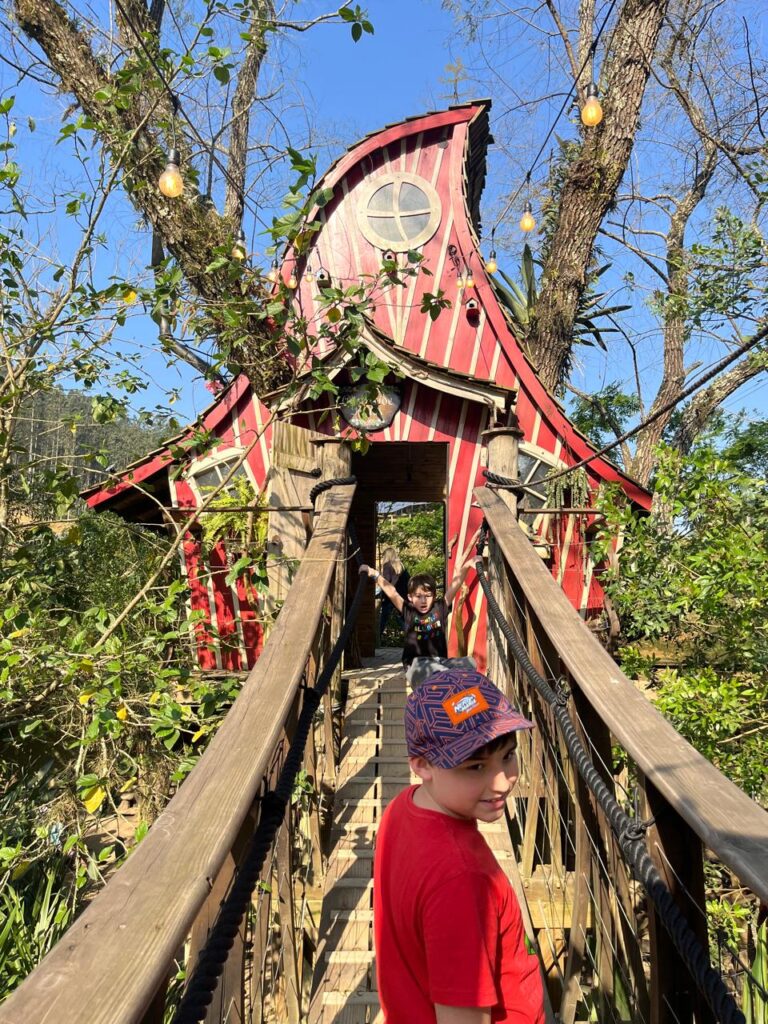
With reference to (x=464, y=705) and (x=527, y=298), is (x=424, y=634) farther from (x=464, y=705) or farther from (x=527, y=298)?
(x=527, y=298)

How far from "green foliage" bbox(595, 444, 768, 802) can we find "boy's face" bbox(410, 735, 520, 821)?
3.48 meters

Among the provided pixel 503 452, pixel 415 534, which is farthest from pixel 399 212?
pixel 415 534

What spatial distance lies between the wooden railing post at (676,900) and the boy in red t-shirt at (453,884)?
12.6 inches

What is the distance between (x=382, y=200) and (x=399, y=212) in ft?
0.76

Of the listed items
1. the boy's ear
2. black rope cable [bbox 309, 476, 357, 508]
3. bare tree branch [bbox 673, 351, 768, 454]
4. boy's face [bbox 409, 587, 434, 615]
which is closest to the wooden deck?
boy's face [bbox 409, 587, 434, 615]

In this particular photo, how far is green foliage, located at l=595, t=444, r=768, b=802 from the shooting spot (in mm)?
4430

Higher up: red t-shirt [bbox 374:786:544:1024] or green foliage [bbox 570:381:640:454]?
green foliage [bbox 570:381:640:454]

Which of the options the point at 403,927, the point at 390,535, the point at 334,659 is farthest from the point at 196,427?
the point at 390,535

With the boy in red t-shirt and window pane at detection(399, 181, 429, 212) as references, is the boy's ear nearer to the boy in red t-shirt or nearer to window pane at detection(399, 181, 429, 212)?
the boy in red t-shirt

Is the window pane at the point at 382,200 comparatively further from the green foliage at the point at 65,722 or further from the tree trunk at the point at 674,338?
the tree trunk at the point at 674,338

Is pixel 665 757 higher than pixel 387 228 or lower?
lower

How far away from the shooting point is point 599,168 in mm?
8336

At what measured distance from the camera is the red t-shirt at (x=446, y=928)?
3.98ft

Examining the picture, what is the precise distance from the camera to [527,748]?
3268 millimetres
